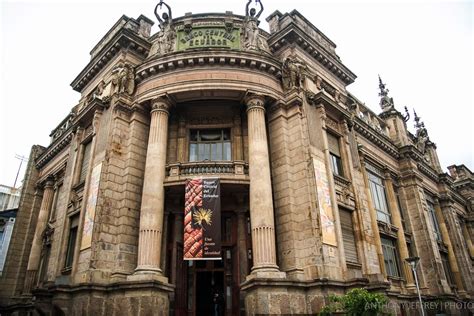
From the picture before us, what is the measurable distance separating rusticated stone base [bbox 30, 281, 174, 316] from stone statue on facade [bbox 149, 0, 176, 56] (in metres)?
11.8

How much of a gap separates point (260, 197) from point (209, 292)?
19.3 ft

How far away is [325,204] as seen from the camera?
15.5 meters

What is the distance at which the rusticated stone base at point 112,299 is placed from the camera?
12.9 metres

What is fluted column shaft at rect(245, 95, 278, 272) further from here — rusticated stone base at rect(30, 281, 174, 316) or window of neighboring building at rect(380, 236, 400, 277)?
window of neighboring building at rect(380, 236, 400, 277)

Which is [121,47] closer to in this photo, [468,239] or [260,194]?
[260,194]

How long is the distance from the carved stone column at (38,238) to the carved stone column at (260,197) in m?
17.5

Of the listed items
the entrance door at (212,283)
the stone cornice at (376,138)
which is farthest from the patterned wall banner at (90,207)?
the stone cornice at (376,138)

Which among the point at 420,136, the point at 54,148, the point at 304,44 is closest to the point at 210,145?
the point at 304,44

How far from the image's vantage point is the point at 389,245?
2239 centimetres

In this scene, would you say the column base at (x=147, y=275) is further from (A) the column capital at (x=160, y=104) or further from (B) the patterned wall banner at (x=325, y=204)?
(A) the column capital at (x=160, y=104)

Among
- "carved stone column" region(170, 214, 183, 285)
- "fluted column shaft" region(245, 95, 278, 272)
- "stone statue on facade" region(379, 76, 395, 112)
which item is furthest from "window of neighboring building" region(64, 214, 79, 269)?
"stone statue on facade" region(379, 76, 395, 112)

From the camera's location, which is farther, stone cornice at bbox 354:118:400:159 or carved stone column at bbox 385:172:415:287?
stone cornice at bbox 354:118:400:159

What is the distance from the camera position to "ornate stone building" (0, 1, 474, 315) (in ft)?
46.6

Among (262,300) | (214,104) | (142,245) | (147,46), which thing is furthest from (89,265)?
(147,46)
